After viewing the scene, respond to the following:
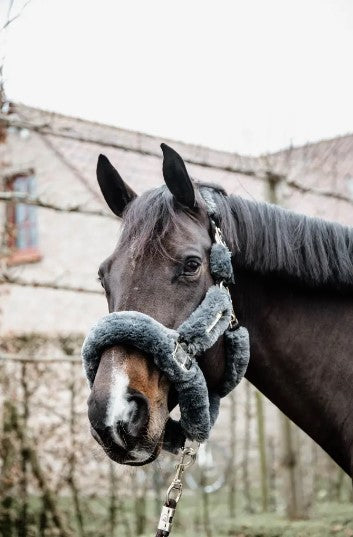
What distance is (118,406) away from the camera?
2.22 m

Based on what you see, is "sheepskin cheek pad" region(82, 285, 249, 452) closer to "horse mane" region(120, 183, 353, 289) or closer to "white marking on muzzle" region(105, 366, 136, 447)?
"white marking on muzzle" region(105, 366, 136, 447)

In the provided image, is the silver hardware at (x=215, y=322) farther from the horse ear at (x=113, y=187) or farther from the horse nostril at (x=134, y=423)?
the horse ear at (x=113, y=187)

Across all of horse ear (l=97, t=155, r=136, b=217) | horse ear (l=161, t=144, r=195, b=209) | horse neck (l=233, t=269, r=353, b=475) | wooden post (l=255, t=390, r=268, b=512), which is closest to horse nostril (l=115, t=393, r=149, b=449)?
horse neck (l=233, t=269, r=353, b=475)

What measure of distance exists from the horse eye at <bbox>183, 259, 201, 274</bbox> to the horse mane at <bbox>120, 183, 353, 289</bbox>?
0.23 meters

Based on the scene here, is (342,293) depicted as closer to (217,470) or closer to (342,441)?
(342,441)

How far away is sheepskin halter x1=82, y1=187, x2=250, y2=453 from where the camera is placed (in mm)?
2348

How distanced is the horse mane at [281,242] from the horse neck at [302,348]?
79mm

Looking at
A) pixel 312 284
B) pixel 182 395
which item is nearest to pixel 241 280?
pixel 312 284

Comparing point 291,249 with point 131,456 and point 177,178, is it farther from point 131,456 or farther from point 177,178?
point 131,456

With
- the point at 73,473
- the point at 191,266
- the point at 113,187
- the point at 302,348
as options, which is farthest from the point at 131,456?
the point at 73,473

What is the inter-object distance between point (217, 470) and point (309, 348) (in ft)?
27.3

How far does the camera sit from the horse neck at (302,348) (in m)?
2.77

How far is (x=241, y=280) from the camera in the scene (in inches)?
110

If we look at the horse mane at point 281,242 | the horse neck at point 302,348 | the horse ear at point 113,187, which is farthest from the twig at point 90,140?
the horse neck at point 302,348
